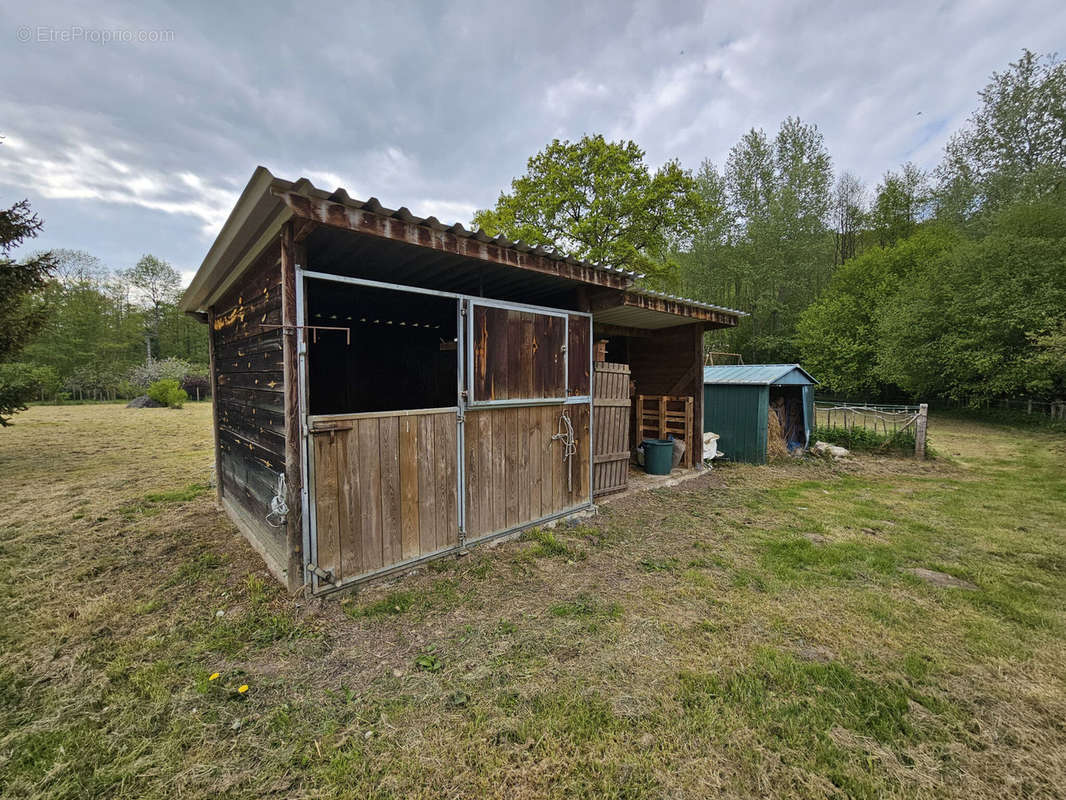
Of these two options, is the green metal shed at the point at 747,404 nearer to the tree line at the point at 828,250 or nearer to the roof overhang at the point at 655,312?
the roof overhang at the point at 655,312

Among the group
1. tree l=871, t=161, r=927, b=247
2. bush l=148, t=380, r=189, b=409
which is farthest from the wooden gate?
bush l=148, t=380, r=189, b=409

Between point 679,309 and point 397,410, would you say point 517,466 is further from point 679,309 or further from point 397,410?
point 679,309

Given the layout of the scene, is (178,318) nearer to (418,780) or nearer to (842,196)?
(418,780)

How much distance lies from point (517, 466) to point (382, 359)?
3.61 m

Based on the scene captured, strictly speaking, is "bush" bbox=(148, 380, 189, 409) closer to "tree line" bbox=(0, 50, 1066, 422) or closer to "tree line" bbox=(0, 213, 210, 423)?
"tree line" bbox=(0, 213, 210, 423)

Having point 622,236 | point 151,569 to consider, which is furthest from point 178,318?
point 151,569

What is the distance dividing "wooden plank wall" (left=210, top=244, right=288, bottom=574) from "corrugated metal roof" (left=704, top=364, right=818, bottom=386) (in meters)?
7.81

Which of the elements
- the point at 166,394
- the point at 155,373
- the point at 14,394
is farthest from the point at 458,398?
the point at 155,373

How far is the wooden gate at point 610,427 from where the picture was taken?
5.30 meters

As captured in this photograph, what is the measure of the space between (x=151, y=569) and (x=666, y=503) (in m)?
5.38

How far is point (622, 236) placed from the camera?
14.5 metres

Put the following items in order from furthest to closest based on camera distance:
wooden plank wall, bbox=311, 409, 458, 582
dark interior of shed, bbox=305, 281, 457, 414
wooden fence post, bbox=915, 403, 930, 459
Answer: wooden fence post, bbox=915, 403, 930, 459
dark interior of shed, bbox=305, 281, 457, 414
wooden plank wall, bbox=311, 409, 458, 582

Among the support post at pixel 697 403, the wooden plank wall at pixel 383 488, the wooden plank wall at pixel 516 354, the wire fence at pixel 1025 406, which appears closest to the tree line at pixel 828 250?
the wire fence at pixel 1025 406

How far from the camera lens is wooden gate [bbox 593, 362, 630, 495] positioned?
5.30 m
